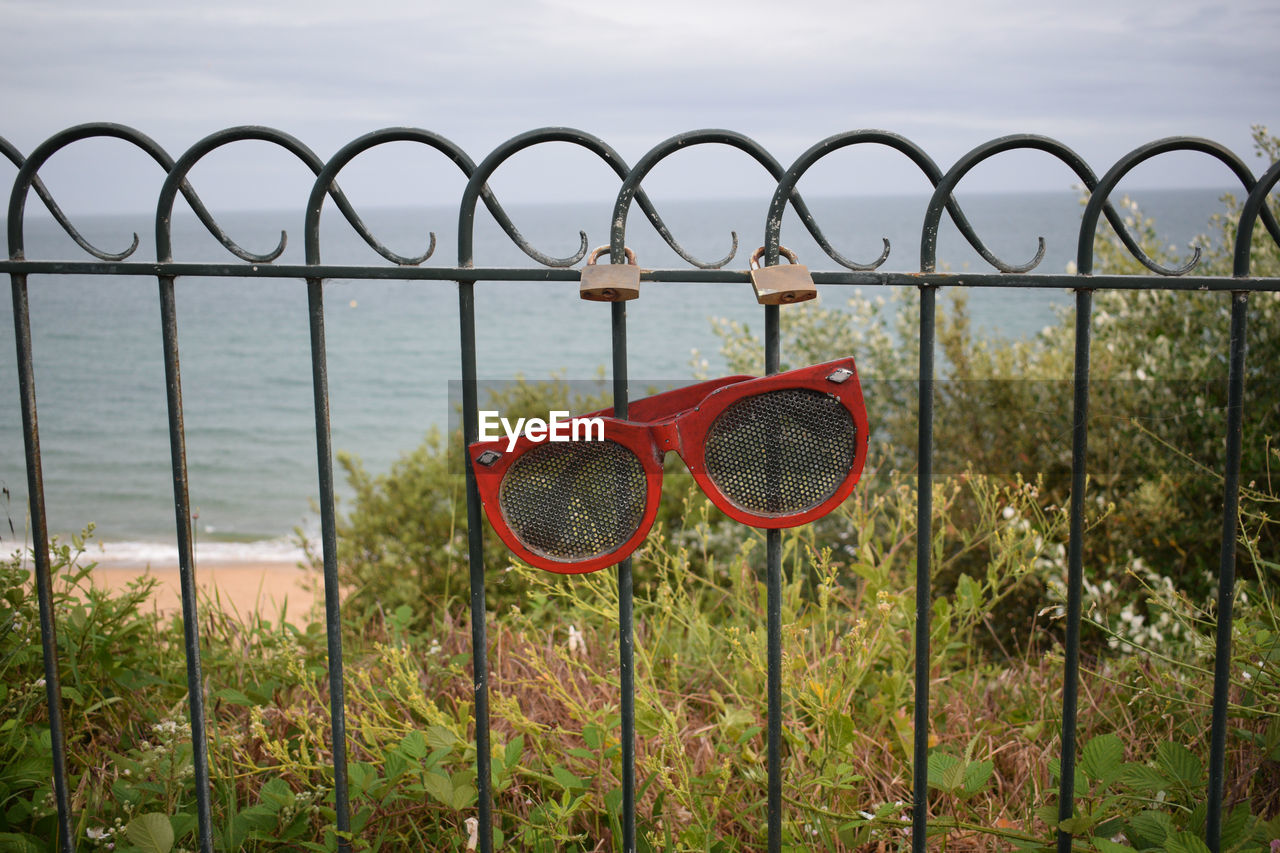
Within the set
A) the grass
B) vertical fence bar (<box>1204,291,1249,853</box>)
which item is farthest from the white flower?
vertical fence bar (<box>1204,291,1249,853</box>)

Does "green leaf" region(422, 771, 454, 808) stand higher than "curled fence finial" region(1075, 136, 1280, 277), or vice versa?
"curled fence finial" region(1075, 136, 1280, 277)

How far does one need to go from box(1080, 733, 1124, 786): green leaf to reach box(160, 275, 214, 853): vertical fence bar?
1661 millimetres

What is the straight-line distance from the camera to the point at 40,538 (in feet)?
5.24

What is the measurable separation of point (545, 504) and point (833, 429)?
492mm

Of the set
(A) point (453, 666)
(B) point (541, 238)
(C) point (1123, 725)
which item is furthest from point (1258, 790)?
(B) point (541, 238)

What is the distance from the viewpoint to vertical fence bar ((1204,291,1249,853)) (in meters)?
1.47

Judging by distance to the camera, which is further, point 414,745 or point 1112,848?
point 414,745

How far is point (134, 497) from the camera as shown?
43.3 ft

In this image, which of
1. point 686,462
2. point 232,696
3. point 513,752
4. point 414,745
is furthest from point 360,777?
point 686,462

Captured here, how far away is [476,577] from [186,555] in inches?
20.9

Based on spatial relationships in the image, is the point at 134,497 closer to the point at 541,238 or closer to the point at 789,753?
the point at 789,753

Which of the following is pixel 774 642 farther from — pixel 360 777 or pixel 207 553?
pixel 207 553

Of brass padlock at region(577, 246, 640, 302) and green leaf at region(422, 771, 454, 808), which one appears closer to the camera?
brass padlock at region(577, 246, 640, 302)

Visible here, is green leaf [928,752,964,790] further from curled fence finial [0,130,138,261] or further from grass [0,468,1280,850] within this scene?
curled fence finial [0,130,138,261]
